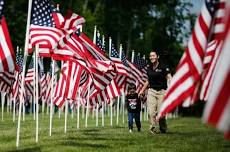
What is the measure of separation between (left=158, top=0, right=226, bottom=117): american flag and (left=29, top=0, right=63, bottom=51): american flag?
463 cm

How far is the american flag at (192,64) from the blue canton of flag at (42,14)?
5.07 m

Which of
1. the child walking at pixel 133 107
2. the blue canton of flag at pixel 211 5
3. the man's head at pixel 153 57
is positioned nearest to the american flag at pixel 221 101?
the blue canton of flag at pixel 211 5

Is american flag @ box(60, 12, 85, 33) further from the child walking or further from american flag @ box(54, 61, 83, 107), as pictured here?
the child walking

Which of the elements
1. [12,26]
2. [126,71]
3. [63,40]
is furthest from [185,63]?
[12,26]

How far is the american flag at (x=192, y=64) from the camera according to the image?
10.5 meters

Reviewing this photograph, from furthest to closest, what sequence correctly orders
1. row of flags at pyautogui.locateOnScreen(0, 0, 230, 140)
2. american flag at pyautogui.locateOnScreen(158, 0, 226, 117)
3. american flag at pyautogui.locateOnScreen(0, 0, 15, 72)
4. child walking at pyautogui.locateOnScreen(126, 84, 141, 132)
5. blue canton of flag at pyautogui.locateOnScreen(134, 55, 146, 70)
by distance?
blue canton of flag at pyautogui.locateOnScreen(134, 55, 146, 70) → child walking at pyautogui.locateOnScreen(126, 84, 141, 132) → american flag at pyautogui.locateOnScreen(0, 0, 15, 72) → american flag at pyautogui.locateOnScreen(158, 0, 226, 117) → row of flags at pyautogui.locateOnScreen(0, 0, 230, 140)

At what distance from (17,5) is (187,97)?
59.8 m

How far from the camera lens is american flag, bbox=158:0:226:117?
10477 millimetres

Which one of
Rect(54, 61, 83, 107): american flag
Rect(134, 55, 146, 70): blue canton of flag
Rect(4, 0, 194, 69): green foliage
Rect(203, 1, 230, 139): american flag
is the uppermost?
Rect(4, 0, 194, 69): green foliage

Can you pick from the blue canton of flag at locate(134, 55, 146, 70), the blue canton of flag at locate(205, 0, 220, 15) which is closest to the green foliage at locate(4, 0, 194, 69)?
the blue canton of flag at locate(134, 55, 146, 70)

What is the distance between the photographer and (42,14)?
615 inches

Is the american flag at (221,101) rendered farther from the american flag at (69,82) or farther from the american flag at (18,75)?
the american flag at (18,75)

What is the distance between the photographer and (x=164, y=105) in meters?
10.5

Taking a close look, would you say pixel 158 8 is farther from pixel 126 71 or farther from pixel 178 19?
pixel 126 71
